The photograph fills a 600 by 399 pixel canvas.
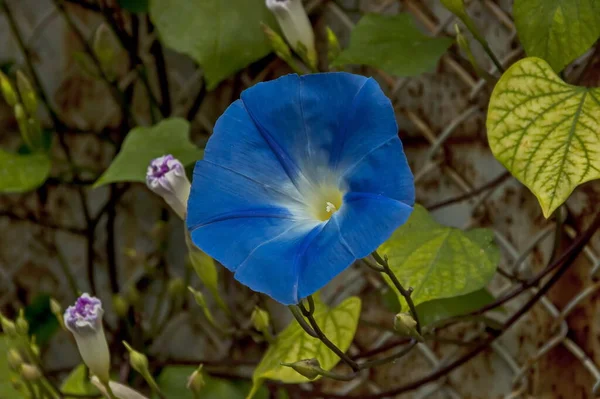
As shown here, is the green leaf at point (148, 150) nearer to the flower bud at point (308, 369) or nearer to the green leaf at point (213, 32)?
the green leaf at point (213, 32)

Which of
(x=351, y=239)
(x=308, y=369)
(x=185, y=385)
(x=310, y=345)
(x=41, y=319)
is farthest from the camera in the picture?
(x=41, y=319)

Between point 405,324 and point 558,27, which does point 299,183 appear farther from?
point 558,27

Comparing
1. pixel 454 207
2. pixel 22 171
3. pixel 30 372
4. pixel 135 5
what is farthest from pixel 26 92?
pixel 454 207

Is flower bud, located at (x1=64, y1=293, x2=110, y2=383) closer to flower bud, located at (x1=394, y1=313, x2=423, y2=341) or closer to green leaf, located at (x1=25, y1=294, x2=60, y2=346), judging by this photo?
flower bud, located at (x1=394, y1=313, x2=423, y2=341)

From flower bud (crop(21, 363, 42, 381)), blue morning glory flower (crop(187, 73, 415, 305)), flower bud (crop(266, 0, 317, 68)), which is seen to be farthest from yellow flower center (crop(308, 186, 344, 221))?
flower bud (crop(21, 363, 42, 381))

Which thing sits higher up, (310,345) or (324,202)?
(324,202)

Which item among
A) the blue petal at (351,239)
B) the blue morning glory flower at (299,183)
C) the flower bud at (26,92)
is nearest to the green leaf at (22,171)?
the flower bud at (26,92)
